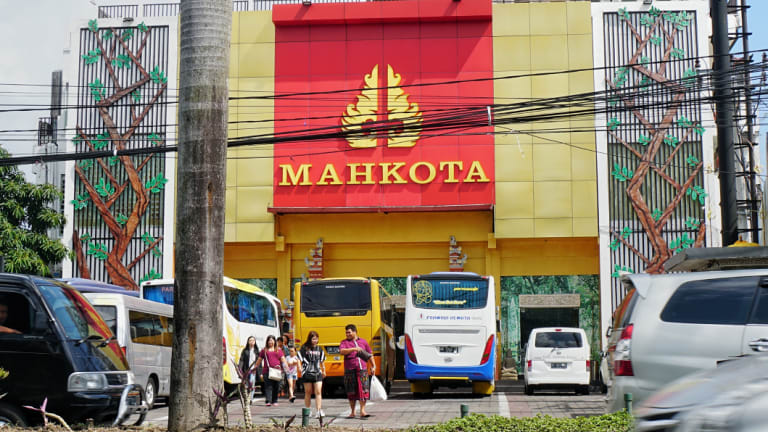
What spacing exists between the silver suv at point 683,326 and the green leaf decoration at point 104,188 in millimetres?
27824

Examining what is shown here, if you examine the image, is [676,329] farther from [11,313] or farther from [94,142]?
[94,142]

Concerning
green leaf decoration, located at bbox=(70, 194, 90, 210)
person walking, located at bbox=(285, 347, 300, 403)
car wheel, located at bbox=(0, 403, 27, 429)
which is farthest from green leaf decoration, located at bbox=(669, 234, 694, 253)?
car wheel, located at bbox=(0, 403, 27, 429)

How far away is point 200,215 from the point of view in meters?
10.0

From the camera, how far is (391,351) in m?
29.6

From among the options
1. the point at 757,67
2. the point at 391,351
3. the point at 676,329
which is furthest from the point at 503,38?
the point at 676,329

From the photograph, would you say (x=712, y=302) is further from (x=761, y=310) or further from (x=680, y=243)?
(x=680, y=243)

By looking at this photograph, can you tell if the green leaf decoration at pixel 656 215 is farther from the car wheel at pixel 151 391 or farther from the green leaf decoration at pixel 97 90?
the green leaf decoration at pixel 97 90

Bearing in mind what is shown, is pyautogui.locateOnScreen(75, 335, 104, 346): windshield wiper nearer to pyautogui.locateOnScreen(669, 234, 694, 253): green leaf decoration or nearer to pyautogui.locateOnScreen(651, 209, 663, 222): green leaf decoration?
pyautogui.locateOnScreen(651, 209, 663, 222): green leaf decoration

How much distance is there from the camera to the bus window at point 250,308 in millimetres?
25614

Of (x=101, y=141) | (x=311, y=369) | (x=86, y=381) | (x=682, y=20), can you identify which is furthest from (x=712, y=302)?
(x=101, y=141)

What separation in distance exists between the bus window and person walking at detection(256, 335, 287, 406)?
6.42 feet

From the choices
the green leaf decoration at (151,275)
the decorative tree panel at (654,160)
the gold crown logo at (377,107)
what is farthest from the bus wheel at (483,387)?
the green leaf decoration at (151,275)

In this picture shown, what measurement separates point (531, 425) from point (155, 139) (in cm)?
2674

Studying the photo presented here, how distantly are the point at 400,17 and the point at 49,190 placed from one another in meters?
13.5
